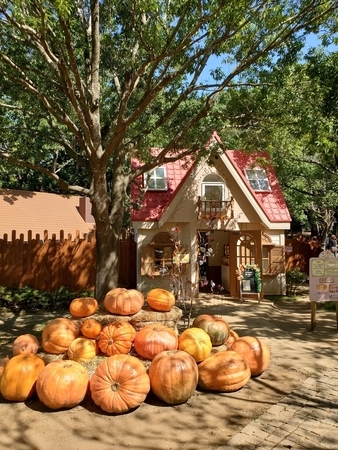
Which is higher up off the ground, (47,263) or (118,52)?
(118,52)

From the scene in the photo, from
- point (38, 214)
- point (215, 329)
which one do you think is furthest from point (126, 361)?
point (38, 214)

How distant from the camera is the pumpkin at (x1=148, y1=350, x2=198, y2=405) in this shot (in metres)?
4.66

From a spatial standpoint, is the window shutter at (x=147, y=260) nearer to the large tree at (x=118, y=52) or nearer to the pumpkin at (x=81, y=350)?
the large tree at (x=118, y=52)

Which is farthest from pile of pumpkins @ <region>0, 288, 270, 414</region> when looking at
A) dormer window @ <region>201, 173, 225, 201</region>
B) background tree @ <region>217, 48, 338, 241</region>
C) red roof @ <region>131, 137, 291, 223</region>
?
dormer window @ <region>201, 173, 225, 201</region>

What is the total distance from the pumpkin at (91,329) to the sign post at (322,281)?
5126 millimetres

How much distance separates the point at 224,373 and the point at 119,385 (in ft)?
4.88

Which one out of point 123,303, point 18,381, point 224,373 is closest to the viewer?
point 18,381

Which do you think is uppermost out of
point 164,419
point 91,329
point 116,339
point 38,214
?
point 38,214

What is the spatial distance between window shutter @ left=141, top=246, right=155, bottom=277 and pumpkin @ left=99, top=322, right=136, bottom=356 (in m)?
7.41

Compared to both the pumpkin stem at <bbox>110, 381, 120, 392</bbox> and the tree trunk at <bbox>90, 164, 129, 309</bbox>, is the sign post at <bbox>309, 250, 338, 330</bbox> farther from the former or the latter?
the pumpkin stem at <bbox>110, 381, 120, 392</bbox>

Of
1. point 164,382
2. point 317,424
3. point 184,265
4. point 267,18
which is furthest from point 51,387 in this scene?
point 184,265

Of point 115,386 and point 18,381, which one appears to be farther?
point 18,381

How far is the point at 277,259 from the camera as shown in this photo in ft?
46.5

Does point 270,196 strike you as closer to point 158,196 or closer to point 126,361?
point 158,196
